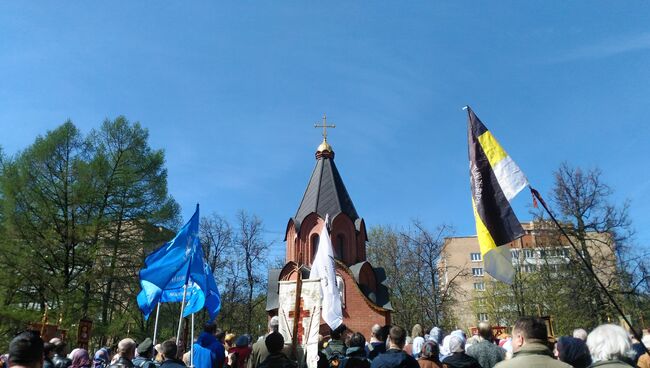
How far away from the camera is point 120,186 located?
2550 cm

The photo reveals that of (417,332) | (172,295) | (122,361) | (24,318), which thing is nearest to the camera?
(122,361)

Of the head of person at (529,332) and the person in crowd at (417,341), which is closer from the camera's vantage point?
the head of person at (529,332)

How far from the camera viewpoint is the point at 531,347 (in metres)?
3.44

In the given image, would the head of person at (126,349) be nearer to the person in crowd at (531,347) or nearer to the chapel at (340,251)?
the person in crowd at (531,347)

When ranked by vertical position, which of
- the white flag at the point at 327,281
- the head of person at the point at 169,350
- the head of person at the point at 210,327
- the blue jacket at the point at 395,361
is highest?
the white flag at the point at 327,281

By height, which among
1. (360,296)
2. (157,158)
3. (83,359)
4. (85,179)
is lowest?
(83,359)

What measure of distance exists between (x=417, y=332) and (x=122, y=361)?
18.5ft

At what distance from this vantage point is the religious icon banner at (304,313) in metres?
6.67

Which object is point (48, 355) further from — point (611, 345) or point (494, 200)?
point (611, 345)

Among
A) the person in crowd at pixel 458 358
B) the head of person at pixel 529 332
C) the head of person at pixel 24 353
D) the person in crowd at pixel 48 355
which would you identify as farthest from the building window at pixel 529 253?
the head of person at pixel 24 353

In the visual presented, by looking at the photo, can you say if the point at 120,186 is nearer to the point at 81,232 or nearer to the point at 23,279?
the point at 81,232

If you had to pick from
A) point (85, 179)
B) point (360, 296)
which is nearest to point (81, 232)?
point (85, 179)

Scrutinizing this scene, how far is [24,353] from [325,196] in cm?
2654

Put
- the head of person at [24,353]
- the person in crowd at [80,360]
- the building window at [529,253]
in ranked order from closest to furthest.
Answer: the head of person at [24,353]
the person in crowd at [80,360]
the building window at [529,253]
